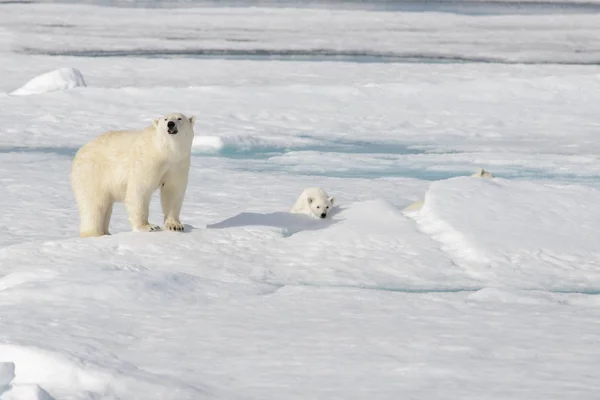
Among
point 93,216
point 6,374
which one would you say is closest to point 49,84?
point 93,216

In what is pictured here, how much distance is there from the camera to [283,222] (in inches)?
202

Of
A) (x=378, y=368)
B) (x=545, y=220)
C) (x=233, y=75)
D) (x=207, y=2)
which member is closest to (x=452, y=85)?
(x=233, y=75)

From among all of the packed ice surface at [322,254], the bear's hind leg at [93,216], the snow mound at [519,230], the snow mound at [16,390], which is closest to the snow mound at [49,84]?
the packed ice surface at [322,254]

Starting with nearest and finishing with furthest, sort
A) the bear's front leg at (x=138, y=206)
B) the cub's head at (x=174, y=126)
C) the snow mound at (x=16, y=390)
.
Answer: the snow mound at (x=16, y=390) → the cub's head at (x=174, y=126) → the bear's front leg at (x=138, y=206)

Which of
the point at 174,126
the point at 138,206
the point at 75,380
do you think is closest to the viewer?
the point at 75,380

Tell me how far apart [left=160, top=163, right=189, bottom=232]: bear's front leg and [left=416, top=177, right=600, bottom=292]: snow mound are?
3.68ft

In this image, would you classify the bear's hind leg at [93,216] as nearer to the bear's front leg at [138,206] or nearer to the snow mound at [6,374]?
the bear's front leg at [138,206]

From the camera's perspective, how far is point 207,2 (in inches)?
1034

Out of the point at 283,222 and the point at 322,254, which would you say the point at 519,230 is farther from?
the point at 283,222

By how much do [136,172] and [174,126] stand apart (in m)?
0.27

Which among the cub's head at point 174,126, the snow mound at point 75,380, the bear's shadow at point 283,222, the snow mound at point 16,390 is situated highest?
the cub's head at point 174,126

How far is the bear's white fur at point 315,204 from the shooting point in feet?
16.8

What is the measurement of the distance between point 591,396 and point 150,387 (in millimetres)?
1036

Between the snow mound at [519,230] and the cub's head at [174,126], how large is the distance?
1184 mm
